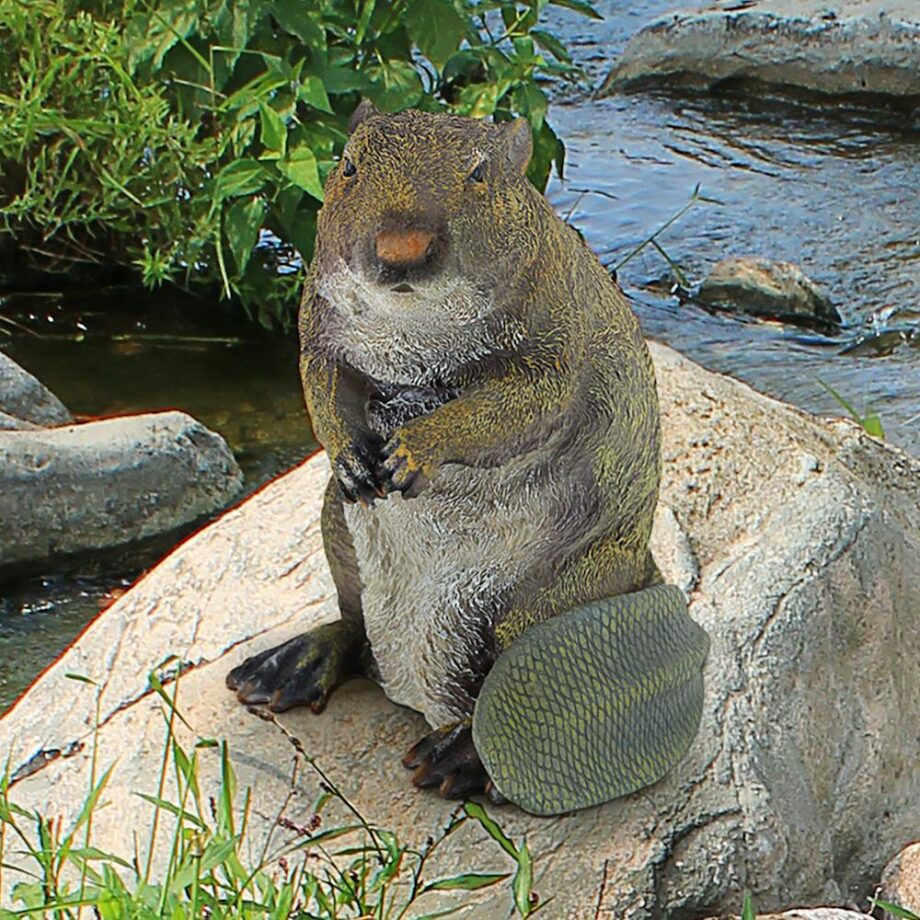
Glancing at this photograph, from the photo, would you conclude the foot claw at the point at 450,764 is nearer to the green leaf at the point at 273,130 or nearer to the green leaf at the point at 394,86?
the green leaf at the point at 273,130

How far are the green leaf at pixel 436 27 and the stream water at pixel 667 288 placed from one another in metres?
1.34

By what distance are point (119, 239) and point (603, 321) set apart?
404 cm

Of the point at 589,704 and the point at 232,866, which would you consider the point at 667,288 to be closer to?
the point at 589,704

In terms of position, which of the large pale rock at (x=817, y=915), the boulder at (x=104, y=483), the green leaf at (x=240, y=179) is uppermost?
the green leaf at (x=240, y=179)

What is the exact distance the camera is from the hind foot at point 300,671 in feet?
10.4

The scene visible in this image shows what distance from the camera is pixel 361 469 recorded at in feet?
8.81

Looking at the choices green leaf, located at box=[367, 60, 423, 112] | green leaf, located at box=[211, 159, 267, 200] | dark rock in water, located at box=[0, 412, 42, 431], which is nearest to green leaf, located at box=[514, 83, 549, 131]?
green leaf, located at box=[367, 60, 423, 112]

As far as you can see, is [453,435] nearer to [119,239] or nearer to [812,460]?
[812,460]

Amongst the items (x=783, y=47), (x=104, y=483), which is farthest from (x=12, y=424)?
(x=783, y=47)

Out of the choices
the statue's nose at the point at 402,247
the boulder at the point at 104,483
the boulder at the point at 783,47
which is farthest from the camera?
the boulder at the point at 783,47

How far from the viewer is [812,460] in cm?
383

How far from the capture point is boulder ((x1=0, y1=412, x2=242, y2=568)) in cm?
507

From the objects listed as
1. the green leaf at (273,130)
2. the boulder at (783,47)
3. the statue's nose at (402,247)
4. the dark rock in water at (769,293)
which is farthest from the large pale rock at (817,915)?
the boulder at (783,47)

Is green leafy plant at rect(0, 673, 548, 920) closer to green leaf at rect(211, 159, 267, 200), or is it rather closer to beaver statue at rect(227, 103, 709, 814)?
Result: beaver statue at rect(227, 103, 709, 814)
